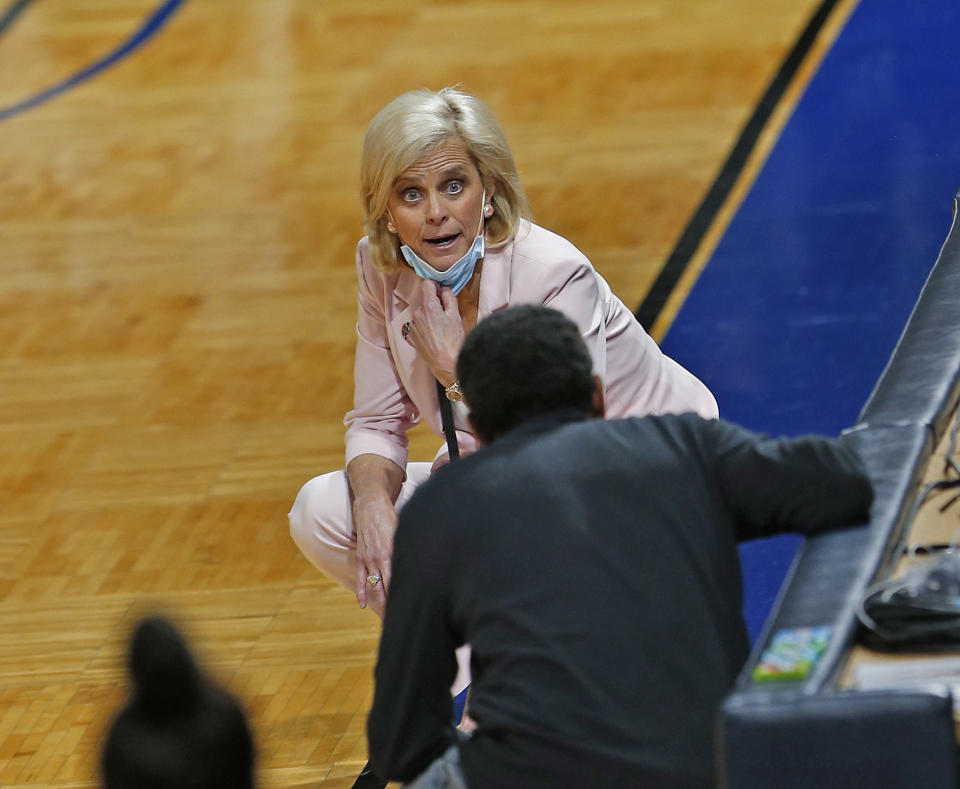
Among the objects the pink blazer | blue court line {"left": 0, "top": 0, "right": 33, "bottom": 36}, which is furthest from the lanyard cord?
blue court line {"left": 0, "top": 0, "right": 33, "bottom": 36}

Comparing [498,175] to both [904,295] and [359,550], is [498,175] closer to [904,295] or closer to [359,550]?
[359,550]

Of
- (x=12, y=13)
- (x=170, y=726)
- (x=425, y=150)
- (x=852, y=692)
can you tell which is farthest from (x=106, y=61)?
(x=170, y=726)

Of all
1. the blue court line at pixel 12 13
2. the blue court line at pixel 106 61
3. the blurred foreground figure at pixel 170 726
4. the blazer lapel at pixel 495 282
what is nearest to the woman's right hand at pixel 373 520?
the blazer lapel at pixel 495 282

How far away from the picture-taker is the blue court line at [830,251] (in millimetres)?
4004

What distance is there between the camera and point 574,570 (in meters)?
1.79

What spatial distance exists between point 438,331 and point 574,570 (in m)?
0.99

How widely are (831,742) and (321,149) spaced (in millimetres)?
4752

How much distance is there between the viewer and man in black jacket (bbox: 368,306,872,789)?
1784 millimetres

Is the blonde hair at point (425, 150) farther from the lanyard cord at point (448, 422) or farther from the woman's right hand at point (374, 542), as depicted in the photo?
the woman's right hand at point (374, 542)

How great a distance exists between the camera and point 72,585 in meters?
3.57

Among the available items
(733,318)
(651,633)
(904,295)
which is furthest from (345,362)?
(651,633)

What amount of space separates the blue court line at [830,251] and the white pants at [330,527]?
2.39 feet

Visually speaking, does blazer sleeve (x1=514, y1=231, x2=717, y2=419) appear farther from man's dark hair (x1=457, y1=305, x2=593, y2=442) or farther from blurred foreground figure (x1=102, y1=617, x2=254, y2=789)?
blurred foreground figure (x1=102, y1=617, x2=254, y2=789)

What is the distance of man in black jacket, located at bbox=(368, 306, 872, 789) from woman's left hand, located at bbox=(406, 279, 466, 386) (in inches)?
30.5
